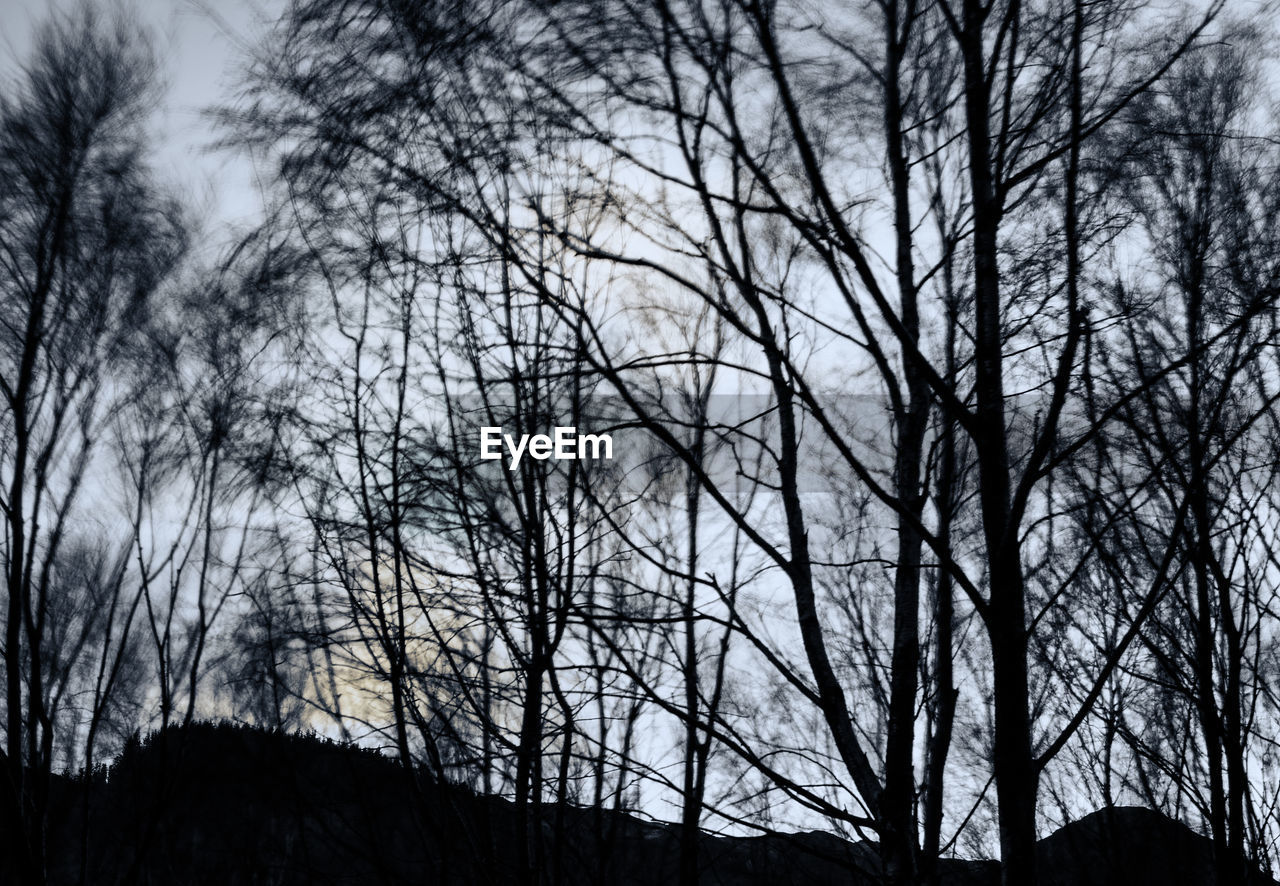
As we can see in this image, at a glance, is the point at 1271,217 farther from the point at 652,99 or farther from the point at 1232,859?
the point at 652,99

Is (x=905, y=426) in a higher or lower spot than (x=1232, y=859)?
higher

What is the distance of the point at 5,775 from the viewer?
643cm

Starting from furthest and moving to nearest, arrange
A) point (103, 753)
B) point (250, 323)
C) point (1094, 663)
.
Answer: point (103, 753), point (1094, 663), point (250, 323)

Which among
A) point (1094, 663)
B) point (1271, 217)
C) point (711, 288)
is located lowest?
point (1094, 663)

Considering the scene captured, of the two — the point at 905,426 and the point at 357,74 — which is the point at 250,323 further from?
the point at 905,426

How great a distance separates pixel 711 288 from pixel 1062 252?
1.29 meters

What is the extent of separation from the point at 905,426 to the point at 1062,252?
3.23 feet

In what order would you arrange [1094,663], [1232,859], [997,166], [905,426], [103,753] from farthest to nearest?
[103,753] → [1094,663] → [1232,859] → [905,426] → [997,166]

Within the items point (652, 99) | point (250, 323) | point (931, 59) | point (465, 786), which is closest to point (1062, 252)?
point (931, 59)

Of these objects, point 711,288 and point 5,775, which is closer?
point 711,288

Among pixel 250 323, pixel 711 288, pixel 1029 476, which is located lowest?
pixel 1029 476

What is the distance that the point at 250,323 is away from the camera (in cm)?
494

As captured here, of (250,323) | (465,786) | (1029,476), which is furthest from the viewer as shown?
(250,323)

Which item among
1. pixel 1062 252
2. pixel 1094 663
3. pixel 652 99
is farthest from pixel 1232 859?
pixel 652 99
